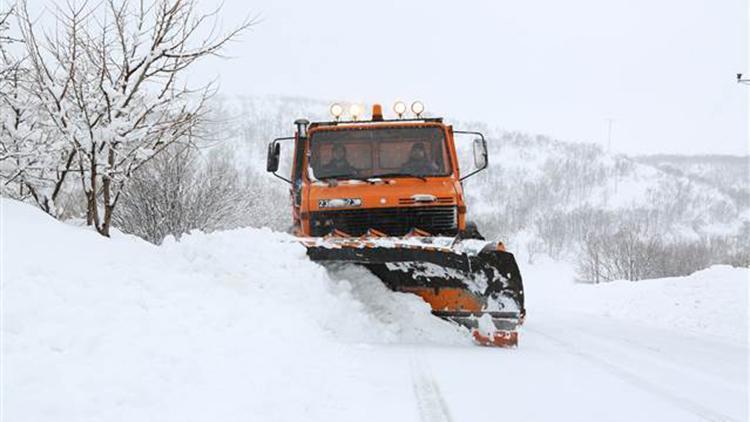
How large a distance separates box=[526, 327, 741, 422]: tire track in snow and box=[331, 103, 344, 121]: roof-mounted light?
3869 mm

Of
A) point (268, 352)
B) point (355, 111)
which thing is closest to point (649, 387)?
point (268, 352)

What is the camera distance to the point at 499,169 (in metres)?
157

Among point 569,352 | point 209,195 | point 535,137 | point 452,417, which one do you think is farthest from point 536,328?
point 535,137

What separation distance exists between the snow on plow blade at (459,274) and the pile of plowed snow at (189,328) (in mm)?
185

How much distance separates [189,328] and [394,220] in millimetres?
3104

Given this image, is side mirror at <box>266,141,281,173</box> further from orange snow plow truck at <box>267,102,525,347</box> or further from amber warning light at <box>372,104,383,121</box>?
amber warning light at <box>372,104,383,121</box>

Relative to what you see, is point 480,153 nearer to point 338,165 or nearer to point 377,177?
point 377,177

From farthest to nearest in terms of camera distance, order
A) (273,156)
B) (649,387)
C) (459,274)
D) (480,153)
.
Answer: (273,156) < (480,153) < (459,274) < (649,387)

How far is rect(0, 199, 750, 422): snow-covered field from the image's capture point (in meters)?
2.86

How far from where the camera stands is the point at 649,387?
4188 mm

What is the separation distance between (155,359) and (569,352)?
3894 millimetres

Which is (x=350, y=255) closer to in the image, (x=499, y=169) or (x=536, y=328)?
(x=536, y=328)

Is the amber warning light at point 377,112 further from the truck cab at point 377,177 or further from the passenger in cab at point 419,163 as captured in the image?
the passenger in cab at point 419,163

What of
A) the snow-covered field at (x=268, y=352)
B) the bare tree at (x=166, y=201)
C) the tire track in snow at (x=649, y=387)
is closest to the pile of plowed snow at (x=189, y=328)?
the snow-covered field at (x=268, y=352)
